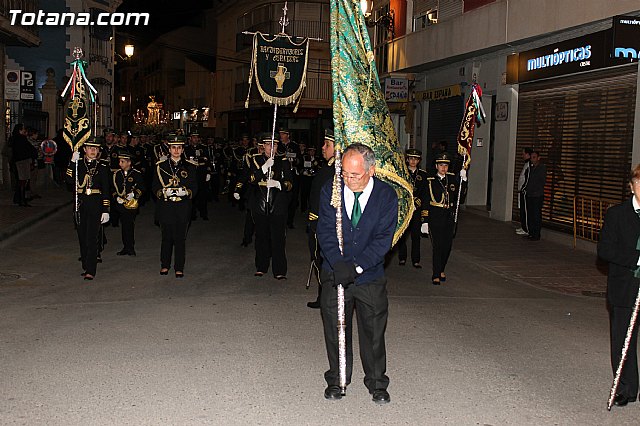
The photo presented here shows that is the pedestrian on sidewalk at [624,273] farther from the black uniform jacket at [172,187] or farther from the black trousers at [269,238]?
the black uniform jacket at [172,187]

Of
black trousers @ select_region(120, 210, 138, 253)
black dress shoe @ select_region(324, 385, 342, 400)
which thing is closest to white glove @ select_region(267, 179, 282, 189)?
black trousers @ select_region(120, 210, 138, 253)

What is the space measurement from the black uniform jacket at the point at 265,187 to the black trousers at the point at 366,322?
18.2ft

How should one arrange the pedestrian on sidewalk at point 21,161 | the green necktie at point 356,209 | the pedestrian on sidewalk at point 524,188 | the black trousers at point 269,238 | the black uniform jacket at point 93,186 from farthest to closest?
the pedestrian on sidewalk at point 21,161
the pedestrian on sidewalk at point 524,188
the black trousers at point 269,238
the black uniform jacket at point 93,186
the green necktie at point 356,209

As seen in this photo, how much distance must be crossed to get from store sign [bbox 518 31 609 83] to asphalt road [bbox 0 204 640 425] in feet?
19.2

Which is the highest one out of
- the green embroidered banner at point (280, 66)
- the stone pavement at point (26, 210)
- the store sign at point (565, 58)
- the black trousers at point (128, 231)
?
the store sign at point (565, 58)

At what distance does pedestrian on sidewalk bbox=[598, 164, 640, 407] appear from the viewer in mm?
5801

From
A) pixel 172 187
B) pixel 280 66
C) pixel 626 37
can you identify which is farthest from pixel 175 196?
pixel 626 37

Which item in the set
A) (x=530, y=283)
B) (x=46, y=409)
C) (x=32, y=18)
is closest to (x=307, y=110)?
(x=32, y=18)

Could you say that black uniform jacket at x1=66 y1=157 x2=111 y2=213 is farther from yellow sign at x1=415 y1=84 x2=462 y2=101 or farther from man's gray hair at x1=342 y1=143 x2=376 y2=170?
yellow sign at x1=415 y1=84 x2=462 y2=101

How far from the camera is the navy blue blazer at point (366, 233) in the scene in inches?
230

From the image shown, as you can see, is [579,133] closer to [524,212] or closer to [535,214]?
[535,214]

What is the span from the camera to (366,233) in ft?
19.2

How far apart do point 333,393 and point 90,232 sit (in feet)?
20.0

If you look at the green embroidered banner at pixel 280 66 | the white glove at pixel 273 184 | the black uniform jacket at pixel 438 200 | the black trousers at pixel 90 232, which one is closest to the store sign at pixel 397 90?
the green embroidered banner at pixel 280 66
